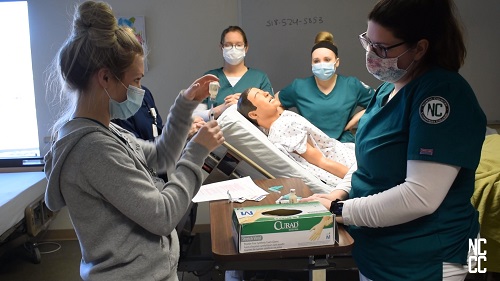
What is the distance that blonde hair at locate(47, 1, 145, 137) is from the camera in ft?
3.26

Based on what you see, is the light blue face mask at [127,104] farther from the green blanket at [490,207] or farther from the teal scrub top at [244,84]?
the teal scrub top at [244,84]

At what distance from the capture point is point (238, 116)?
222 cm

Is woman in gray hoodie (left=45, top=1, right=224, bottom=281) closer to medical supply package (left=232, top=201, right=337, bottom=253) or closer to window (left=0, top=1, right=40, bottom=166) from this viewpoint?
medical supply package (left=232, top=201, right=337, bottom=253)

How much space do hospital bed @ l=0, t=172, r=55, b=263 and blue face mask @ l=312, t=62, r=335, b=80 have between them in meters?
2.15

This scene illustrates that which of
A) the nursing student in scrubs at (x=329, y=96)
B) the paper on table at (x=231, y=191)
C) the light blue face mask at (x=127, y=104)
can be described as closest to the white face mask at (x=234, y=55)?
the nursing student in scrubs at (x=329, y=96)

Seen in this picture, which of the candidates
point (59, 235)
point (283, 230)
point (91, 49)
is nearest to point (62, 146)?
point (91, 49)

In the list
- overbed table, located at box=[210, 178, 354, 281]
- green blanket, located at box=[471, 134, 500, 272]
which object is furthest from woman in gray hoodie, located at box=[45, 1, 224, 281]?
green blanket, located at box=[471, 134, 500, 272]

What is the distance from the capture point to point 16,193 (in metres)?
2.76

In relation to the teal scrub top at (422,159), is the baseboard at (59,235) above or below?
below

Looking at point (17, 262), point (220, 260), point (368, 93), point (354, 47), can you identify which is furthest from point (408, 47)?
point (17, 262)

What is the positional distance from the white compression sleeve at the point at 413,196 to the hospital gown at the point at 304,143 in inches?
45.6

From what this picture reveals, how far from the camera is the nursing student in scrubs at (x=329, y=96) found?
9.18ft

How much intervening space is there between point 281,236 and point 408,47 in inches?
23.7

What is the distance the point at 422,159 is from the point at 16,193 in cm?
267
